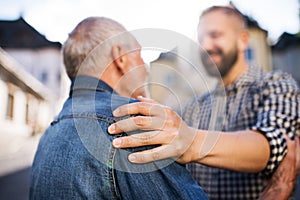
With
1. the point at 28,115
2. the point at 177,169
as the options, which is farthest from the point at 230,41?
the point at 28,115

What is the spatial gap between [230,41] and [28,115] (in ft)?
67.0

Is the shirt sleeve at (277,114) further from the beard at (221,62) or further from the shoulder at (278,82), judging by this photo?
the beard at (221,62)

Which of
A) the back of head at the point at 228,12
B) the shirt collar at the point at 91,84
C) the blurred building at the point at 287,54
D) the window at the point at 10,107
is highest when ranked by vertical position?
the blurred building at the point at 287,54

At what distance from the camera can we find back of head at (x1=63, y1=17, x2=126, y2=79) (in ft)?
4.76

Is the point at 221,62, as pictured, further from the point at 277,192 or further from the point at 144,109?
the point at 144,109

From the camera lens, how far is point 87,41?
4.81 feet

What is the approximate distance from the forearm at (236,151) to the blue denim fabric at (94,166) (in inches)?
6.0

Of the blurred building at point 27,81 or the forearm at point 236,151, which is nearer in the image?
the forearm at point 236,151

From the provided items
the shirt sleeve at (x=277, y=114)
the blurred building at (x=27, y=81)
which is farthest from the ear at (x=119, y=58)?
the blurred building at (x=27, y=81)

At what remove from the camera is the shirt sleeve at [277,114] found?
1640 mm

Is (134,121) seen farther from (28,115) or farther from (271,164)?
(28,115)

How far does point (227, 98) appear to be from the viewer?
240 centimetres

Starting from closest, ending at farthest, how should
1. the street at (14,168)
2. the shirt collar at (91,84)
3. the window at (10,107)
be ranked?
the shirt collar at (91,84) → the street at (14,168) → the window at (10,107)

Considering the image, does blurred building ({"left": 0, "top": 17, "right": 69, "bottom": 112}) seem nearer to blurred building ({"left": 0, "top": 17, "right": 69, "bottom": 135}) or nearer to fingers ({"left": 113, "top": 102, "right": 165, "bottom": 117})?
blurred building ({"left": 0, "top": 17, "right": 69, "bottom": 135})
